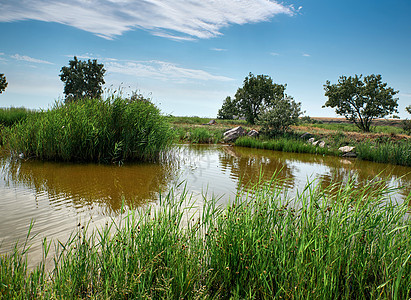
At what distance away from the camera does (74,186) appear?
6.65 metres

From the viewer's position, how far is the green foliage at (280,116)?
827 inches

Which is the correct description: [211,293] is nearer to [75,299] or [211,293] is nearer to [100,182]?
[75,299]

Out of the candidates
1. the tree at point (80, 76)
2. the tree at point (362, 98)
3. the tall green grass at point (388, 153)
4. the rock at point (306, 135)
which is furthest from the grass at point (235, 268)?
the tree at point (80, 76)

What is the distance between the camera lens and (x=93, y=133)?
362 inches

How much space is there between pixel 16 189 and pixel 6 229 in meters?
2.44

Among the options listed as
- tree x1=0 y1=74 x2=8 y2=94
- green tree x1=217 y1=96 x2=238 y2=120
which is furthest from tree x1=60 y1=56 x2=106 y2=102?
green tree x1=217 y1=96 x2=238 y2=120

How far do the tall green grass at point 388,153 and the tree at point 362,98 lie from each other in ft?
38.2

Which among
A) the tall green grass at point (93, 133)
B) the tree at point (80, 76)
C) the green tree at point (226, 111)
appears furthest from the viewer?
the green tree at point (226, 111)

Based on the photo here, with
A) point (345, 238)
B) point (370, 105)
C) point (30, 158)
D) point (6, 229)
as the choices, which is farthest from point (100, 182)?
point (370, 105)

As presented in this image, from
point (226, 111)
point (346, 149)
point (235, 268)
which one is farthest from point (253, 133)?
point (226, 111)

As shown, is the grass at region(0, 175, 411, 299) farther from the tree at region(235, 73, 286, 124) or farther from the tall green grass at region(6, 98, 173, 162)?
the tree at region(235, 73, 286, 124)

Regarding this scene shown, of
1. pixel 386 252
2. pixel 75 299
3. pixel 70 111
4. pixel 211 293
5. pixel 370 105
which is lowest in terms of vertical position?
pixel 211 293

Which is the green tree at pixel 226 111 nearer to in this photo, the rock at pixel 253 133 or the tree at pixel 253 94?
the tree at pixel 253 94

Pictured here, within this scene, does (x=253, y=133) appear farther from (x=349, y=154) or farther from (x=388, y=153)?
(x=388, y=153)
